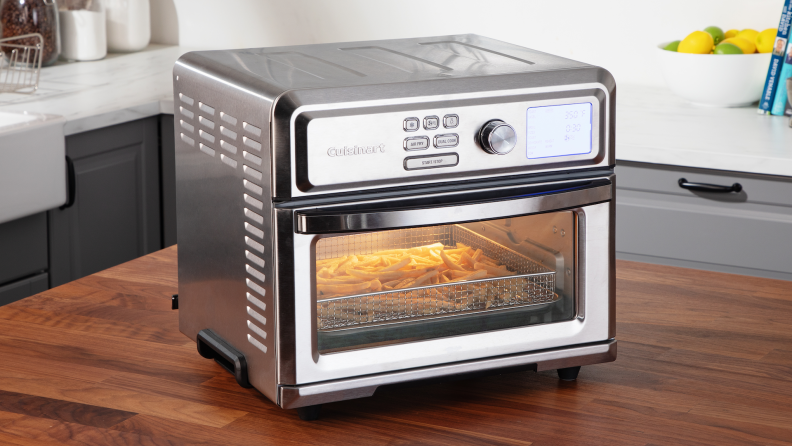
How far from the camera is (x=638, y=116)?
90.6 inches

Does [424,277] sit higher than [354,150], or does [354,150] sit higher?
[354,150]

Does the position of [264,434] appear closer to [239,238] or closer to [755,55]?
[239,238]

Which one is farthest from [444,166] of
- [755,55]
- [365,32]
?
[365,32]

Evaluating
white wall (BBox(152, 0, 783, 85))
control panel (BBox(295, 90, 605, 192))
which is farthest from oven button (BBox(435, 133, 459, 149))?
white wall (BBox(152, 0, 783, 85))

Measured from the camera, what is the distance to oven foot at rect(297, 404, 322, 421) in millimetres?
890

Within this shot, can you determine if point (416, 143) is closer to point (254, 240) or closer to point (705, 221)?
point (254, 240)

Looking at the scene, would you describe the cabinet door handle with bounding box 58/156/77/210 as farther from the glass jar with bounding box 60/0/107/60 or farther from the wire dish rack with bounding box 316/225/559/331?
the wire dish rack with bounding box 316/225/559/331

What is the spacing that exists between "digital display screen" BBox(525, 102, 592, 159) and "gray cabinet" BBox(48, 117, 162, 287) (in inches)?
62.4

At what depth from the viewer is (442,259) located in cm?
94

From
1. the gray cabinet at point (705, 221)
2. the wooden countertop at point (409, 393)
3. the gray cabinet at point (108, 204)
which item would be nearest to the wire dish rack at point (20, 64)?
the gray cabinet at point (108, 204)

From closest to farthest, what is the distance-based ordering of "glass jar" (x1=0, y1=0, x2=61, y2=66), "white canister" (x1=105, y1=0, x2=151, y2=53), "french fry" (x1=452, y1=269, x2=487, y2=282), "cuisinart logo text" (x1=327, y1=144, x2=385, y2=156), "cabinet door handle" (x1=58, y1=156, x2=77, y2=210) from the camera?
"cuisinart logo text" (x1=327, y1=144, x2=385, y2=156) → "french fry" (x1=452, y1=269, x2=487, y2=282) → "cabinet door handle" (x1=58, y1=156, x2=77, y2=210) → "glass jar" (x1=0, y1=0, x2=61, y2=66) → "white canister" (x1=105, y1=0, x2=151, y2=53)

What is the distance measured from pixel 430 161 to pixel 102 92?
1846 millimetres

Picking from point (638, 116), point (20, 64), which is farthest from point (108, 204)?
point (638, 116)

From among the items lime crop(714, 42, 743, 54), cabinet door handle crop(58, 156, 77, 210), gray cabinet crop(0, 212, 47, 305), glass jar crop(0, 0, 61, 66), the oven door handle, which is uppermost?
glass jar crop(0, 0, 61, 66)
